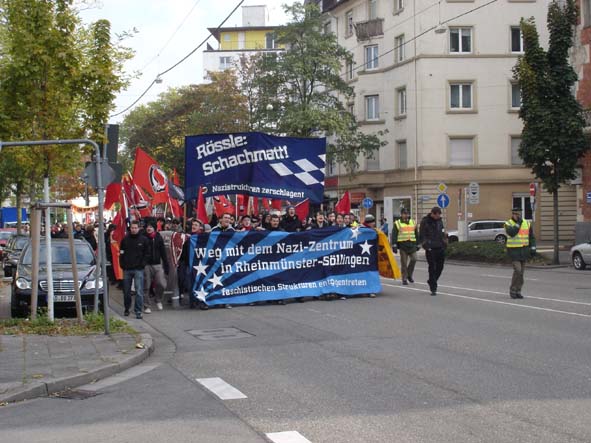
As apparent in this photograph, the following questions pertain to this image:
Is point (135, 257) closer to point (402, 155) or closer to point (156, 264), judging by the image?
point (156, 264)

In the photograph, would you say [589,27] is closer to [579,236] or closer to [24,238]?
[579,236]

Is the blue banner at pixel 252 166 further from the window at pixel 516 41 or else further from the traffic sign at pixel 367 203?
the window at pixel 516 41

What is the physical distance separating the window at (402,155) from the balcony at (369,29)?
7453 millimetres

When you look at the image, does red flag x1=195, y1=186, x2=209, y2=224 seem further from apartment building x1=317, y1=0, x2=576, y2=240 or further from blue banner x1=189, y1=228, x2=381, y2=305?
apartment building x1=317, y1=0, x2=576, y2=240

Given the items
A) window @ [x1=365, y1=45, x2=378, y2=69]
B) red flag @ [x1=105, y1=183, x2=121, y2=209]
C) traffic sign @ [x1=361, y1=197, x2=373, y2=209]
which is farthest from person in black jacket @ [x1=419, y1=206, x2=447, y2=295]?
window @ [x1=365, y1=45, x2=378, y2=69]

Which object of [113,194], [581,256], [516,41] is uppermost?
[516,41]

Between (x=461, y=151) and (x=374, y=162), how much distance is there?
6596mm

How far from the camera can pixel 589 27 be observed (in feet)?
115

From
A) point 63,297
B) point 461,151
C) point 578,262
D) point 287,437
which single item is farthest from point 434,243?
point 461,151

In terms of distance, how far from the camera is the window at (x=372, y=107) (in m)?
53.4

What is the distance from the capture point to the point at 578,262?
28781 millimetres

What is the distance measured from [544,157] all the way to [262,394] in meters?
25.5

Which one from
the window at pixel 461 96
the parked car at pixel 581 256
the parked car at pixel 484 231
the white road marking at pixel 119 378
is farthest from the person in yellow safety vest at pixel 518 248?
the window at pixel 461 96

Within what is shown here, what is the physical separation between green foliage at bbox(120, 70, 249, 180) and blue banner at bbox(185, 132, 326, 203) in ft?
111
